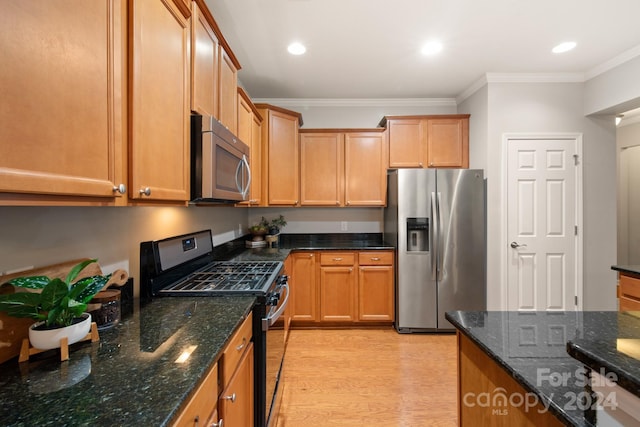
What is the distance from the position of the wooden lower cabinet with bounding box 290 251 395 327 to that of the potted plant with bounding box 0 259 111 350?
2401 mm

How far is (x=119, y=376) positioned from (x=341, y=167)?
9.78 feet

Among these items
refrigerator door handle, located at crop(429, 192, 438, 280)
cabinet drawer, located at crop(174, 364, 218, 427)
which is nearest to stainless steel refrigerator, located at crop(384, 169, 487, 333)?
refrigerator door handle, located at crop(429, 192, 438, 280)

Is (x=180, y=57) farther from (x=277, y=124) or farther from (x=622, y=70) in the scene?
(x=622, y=70)

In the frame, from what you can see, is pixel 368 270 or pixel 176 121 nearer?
pixel 176 121

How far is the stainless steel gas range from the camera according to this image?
4.53 feet

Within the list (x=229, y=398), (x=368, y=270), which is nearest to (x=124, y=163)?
(x=229, y=398)

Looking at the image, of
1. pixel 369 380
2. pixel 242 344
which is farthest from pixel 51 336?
pixel 369 380

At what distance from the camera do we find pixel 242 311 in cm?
120

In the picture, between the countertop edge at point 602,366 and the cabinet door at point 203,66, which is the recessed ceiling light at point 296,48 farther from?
the countertop edge at point 602,366

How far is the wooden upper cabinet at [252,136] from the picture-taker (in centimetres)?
233

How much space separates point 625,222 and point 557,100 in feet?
8.81

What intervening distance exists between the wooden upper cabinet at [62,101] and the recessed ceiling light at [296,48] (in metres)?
1.72

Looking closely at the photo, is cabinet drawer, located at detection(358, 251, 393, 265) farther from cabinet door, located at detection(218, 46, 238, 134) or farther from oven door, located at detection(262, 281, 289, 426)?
cabinet door, located at detection(218, 46, 238, 134)

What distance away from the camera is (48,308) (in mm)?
788
